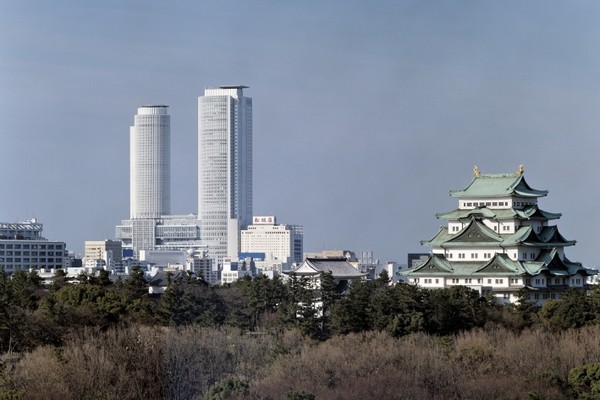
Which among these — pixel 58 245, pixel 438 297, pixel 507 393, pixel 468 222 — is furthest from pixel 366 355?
pixel 58 245

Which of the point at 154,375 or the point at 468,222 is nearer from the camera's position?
the point at 154,375

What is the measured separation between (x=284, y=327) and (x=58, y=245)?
8640cm

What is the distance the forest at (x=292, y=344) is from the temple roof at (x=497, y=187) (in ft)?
28.8

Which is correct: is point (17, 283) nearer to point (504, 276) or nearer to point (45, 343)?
point (45, 343)

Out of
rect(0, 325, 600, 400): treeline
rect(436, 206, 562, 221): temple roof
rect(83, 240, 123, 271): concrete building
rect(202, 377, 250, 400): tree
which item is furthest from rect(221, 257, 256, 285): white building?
rect(202, 377, 250, 400): tree

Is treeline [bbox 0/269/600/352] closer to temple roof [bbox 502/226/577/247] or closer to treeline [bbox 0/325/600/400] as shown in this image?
treeline [bbox 0/325/600/400]

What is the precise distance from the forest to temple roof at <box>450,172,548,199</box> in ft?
28.8

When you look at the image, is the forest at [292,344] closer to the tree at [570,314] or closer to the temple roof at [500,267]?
the tree at [570,314]

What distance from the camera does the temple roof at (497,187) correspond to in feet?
216

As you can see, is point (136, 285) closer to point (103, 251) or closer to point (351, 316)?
point (351, 316)

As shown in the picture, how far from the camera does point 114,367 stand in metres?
38.6

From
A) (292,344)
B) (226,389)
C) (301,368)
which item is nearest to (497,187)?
(292,344)

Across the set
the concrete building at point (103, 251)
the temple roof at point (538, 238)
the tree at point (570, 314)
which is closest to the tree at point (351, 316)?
the tree at point (570, 314)

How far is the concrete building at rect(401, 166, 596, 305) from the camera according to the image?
208 feet
